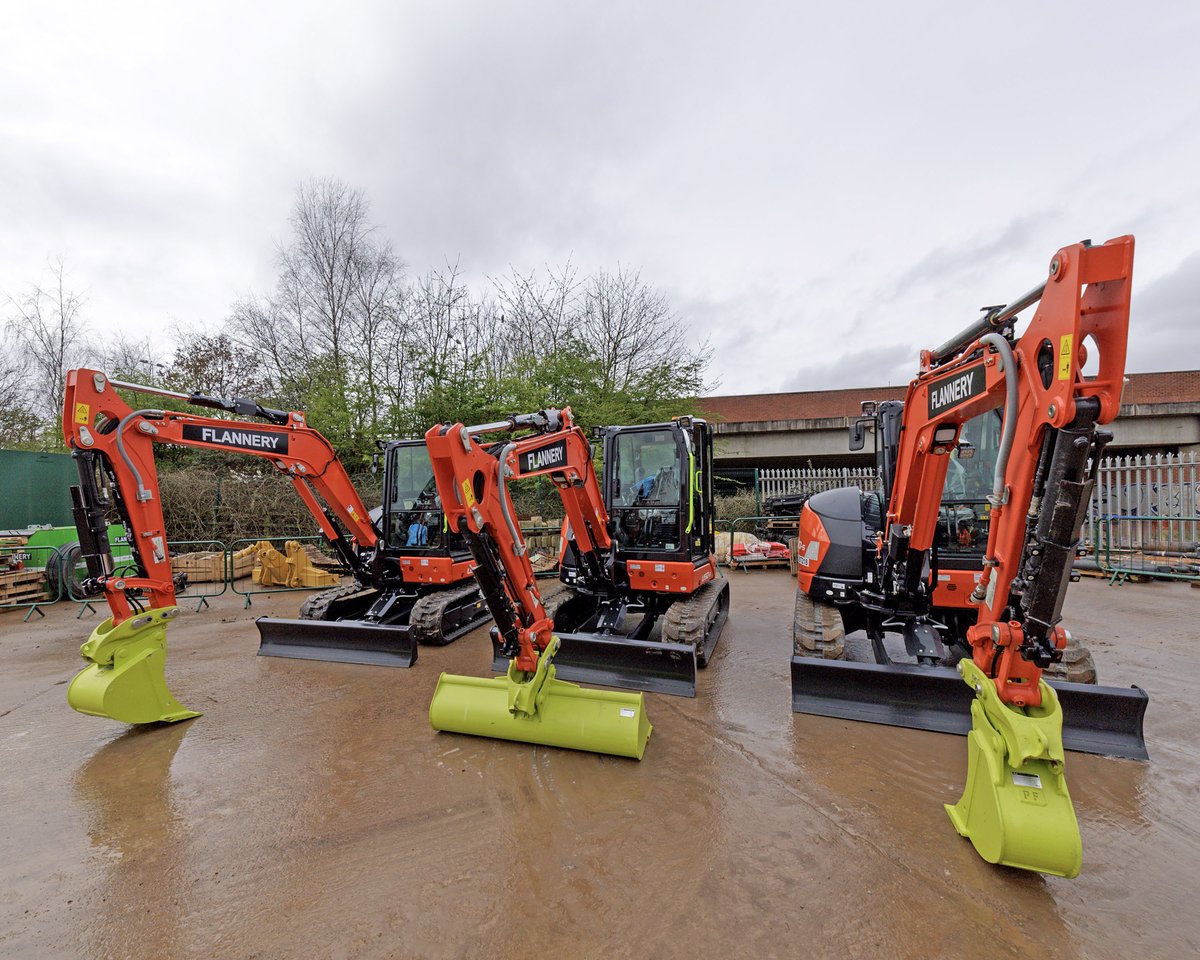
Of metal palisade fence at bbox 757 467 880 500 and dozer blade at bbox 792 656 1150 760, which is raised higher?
metal palisade fence at bbox 757 467 880 500

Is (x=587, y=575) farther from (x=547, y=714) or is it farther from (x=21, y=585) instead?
(x=21, y=585)

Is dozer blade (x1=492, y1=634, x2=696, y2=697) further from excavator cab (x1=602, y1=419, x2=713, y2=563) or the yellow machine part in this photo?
the yellow machine part

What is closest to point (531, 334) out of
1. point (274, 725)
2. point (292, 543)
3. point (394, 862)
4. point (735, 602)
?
point (292, 543)

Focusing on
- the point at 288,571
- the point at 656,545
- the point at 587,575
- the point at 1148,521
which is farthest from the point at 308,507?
the point at 1148,521

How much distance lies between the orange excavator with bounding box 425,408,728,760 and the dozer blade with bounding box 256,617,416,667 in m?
1.21

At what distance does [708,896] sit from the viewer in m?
2.37

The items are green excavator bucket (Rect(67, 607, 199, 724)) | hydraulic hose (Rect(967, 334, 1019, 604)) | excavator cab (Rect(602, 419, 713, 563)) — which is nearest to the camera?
hydraulic hose (Rect(967, 334, 1019, 604))

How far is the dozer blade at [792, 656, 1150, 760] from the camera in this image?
3525 millimetres

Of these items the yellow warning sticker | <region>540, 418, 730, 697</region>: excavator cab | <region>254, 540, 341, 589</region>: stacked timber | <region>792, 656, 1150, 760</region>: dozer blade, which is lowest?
<region>254, 540, 341, 589</region>: stacked timber

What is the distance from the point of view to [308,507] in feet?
20.7

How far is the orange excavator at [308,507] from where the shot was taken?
4086 mm

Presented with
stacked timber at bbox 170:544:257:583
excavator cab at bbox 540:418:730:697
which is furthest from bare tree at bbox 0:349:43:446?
excavator cab at bbox 540:418:730:697

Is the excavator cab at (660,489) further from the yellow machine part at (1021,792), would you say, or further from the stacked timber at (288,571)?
the stacked timber at (288,571)

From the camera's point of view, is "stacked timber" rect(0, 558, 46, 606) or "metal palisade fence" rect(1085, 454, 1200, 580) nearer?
"stacked timber" rect(0, 558, 46, 606)
